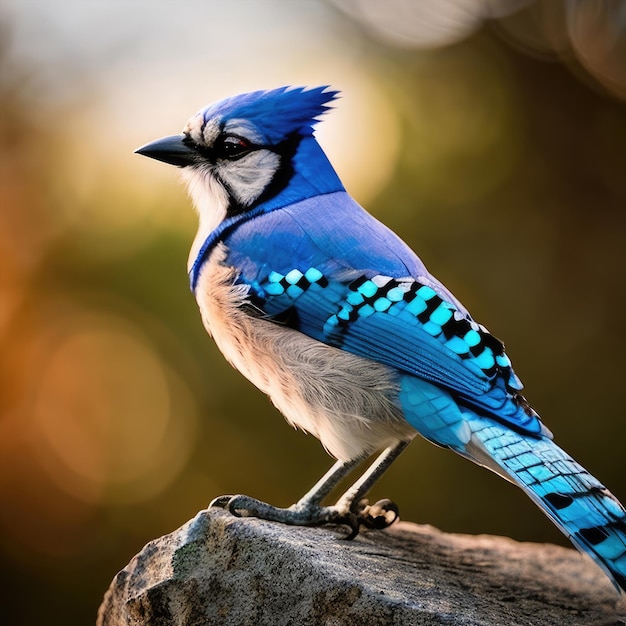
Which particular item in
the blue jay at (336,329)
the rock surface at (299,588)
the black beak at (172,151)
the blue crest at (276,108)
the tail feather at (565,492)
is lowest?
the rock surface at (299,588)

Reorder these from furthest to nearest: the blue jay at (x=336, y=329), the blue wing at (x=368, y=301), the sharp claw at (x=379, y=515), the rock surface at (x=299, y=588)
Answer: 1. the sharp claw at (x=379, y=515)
2. the blue wing at (x=368, y=301)
3. the blue jay at (x=336, y=329)
4. the rock surface at (x=299, y=588)

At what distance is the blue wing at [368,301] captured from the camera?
2209mm

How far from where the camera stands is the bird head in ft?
8.58


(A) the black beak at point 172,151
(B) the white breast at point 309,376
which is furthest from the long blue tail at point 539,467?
(A) the black beak at point 172,151

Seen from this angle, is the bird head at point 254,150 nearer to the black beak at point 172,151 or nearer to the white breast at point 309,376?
the black beak at point 172,151

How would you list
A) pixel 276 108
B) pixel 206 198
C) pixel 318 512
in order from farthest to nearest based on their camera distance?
pixel 206 198, pixel 276 108, pixel 318 512

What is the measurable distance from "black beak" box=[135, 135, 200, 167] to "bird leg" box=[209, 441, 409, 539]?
0.99 meters

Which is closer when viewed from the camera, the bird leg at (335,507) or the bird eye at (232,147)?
the bird leg at (335,507)

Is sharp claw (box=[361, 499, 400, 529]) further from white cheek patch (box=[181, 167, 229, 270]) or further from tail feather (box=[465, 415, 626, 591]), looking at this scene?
white cheek patch (box=[181, 167, 229, 270])

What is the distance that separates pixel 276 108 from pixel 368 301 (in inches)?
27.4

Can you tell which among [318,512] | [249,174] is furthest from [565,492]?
[249,174]

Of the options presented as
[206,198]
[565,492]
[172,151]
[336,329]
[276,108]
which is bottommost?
[565,492]

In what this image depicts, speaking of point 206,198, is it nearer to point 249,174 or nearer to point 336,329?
point 249,174

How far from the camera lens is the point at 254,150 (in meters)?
2.64
